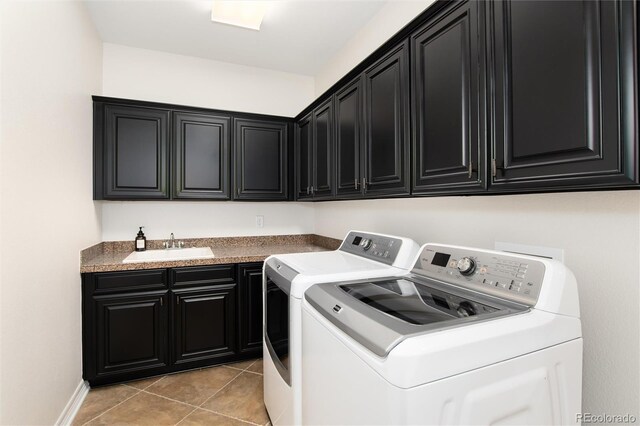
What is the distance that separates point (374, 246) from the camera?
184cm

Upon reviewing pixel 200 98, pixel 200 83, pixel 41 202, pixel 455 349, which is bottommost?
pixel 455 349

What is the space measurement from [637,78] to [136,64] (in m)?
3.35

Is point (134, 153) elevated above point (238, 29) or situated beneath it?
situated beneath

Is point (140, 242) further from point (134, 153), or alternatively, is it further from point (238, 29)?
point (238, 29)

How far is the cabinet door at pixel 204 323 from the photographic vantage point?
7.83 feet

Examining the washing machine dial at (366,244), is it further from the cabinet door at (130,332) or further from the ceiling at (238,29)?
the ceiling at (238,29)

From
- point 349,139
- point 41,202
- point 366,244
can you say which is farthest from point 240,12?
point 366,244

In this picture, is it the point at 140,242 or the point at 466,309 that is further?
the point at 140,242

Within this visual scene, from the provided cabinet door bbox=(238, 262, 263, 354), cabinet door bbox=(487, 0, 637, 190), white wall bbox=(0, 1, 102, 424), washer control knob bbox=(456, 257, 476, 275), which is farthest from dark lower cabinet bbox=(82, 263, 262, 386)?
cabinet door bbox=(487, 0, 637, 190)

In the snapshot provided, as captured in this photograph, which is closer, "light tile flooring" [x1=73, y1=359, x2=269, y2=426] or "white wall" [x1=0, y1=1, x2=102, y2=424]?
"white wall" [x1=0, y1=1, x2=102, y2=424]

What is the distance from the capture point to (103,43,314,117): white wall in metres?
2.77

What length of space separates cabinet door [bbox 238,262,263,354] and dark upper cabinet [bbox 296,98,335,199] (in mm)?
799

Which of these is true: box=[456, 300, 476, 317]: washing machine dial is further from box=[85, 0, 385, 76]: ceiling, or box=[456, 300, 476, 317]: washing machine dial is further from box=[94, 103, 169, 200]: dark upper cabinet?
box=[94, 103, 169, 200]: dark upper cabinet

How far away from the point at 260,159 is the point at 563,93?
94.9 inches
